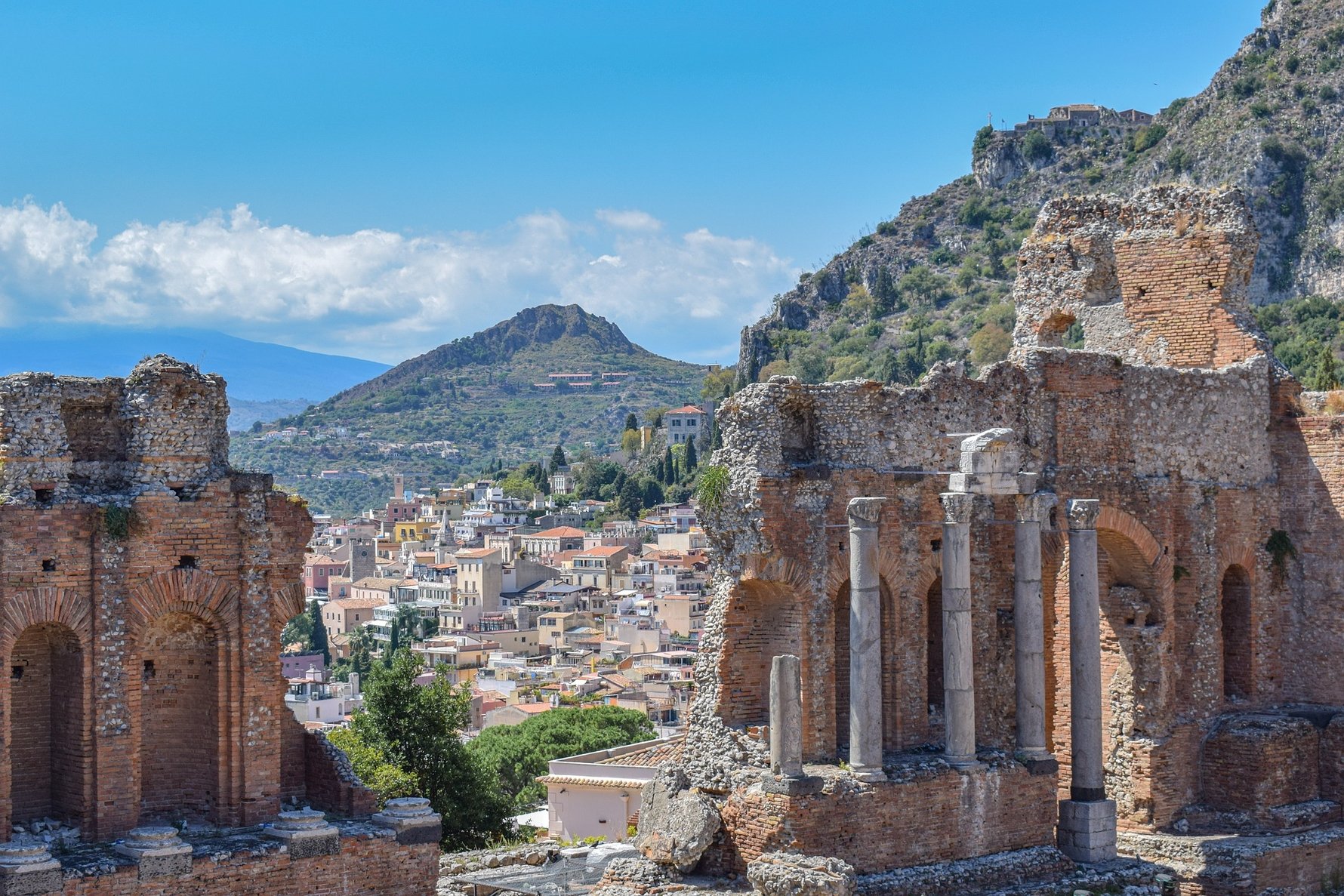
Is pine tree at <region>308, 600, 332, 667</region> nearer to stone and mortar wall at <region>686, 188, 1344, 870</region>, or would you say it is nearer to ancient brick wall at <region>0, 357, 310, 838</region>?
stone and mortar wall at <region>686, 188, 1344, 870</region>

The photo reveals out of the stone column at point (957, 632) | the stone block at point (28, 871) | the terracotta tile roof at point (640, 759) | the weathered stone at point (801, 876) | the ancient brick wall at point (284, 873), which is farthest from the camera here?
the terracotta tile roof at point (640, 759)

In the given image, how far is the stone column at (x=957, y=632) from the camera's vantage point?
23.8 meters

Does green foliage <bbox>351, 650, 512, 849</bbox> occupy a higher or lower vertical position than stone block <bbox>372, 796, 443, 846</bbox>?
lower

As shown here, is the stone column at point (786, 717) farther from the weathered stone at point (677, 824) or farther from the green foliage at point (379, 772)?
the green foliage at point (379, 772)

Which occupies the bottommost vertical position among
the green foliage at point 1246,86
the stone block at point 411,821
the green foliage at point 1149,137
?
the stone block at point 411,821

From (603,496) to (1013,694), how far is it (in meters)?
157

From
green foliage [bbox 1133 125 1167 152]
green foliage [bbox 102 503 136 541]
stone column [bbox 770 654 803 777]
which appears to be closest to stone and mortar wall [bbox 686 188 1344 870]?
stone column [bbox 770 654 803 777]

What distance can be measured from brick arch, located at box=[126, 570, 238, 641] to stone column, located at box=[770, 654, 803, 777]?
6.33m

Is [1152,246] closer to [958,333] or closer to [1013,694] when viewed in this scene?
[1013,694]

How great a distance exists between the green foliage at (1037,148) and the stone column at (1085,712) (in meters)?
140

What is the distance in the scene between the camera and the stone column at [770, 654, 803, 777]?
2198cm

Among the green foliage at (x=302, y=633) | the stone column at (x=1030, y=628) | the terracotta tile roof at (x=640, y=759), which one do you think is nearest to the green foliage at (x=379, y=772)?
the terracotta tile roof at (x=640, y=759)

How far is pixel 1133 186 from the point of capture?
130 m

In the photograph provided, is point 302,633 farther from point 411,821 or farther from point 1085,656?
point 411,821
